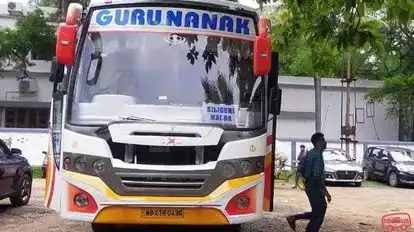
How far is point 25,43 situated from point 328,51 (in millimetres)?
20070

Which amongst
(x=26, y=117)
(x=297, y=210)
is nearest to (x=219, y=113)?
(x=297, y=210)

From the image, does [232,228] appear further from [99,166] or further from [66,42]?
[66,42]

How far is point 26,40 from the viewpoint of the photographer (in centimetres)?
2817

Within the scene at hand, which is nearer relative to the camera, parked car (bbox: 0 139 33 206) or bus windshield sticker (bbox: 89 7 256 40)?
bus windshield sticker (bbox: 89 7 256 40)

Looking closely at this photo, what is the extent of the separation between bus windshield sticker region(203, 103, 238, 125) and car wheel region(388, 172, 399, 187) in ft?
58.6

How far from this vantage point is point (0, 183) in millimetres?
10945

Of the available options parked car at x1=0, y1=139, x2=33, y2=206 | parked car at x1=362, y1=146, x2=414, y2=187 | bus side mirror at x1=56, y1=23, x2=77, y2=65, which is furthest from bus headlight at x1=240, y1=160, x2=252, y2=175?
parked car at x1=362, y1=146, x2=414, y2=187

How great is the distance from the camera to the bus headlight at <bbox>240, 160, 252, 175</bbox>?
700cm

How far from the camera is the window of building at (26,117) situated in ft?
103

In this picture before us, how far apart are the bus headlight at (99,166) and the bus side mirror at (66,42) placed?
123 cm

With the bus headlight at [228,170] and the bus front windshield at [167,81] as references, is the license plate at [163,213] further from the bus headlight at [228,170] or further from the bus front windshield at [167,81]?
the bus front windshield at [167,81]

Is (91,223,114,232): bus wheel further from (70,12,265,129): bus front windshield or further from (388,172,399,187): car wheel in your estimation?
(388,172,399,187): car wheel

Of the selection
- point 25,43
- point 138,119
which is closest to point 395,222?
point 138,119

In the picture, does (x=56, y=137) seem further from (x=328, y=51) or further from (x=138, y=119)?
(x=328, y=51)
